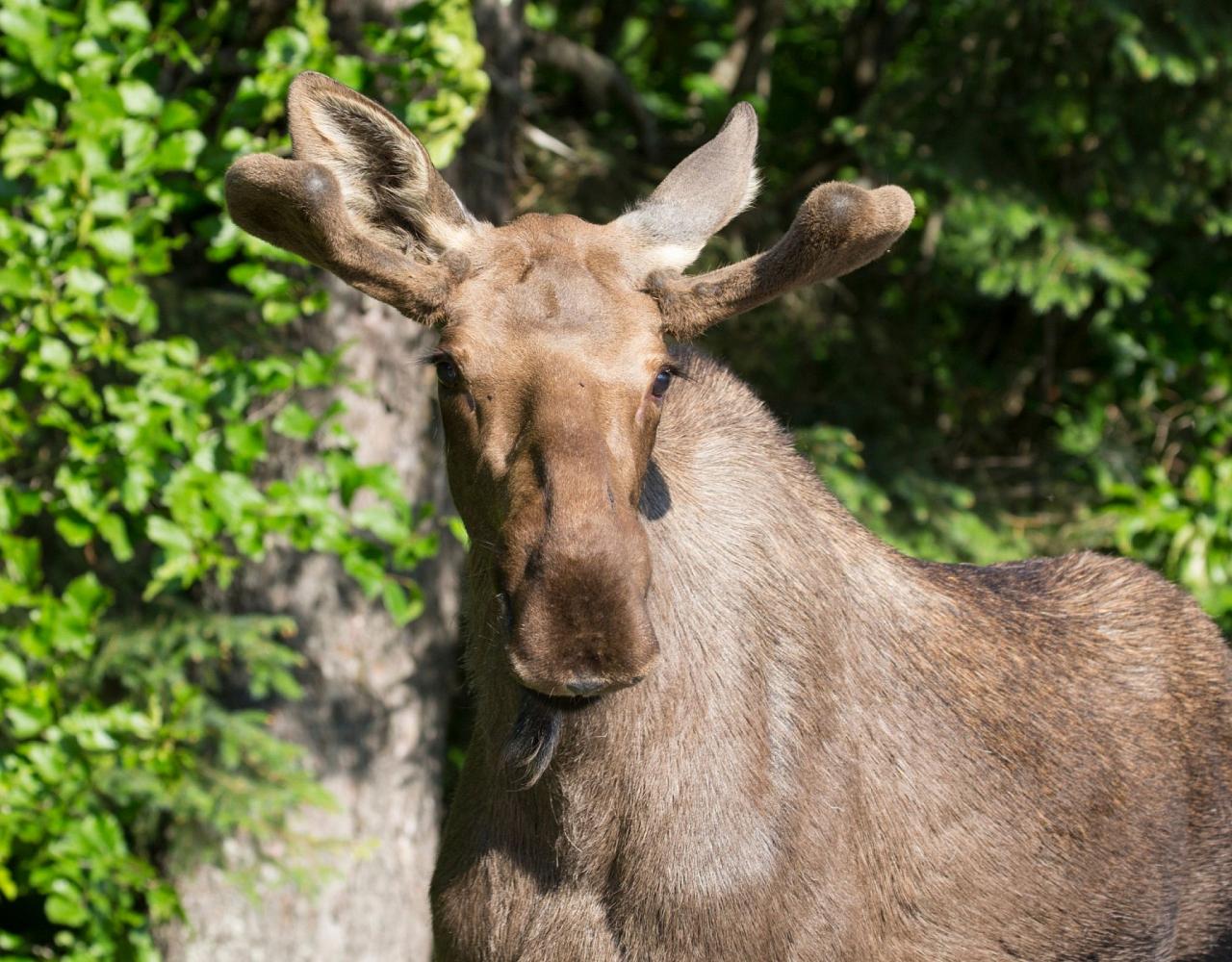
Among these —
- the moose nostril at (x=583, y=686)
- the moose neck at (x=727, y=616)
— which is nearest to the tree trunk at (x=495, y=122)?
the moose neck at (x=727, y=616)

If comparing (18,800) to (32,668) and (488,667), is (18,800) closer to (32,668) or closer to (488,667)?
(32,668)

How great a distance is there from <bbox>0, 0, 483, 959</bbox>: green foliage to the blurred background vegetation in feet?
0.06

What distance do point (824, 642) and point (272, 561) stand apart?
338 centimetres

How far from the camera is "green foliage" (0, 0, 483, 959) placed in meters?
5.41

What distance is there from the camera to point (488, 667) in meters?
3.87

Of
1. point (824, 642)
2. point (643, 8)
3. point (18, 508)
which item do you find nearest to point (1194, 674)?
point (824, 642)

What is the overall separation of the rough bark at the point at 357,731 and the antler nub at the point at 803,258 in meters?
3.04

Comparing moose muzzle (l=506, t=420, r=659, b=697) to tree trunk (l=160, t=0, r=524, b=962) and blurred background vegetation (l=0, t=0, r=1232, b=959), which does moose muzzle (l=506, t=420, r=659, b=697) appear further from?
tree trunk (l=160, t=0, r=524, b=962)

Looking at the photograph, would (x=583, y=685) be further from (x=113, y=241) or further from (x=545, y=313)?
(x=113, y=241)

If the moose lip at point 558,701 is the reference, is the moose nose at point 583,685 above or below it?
above

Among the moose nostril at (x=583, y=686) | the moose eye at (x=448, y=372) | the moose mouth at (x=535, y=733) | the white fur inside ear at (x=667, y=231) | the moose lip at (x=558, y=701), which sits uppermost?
the white fur inside ear at (x=667, y=231)

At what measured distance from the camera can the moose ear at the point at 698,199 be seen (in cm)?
388

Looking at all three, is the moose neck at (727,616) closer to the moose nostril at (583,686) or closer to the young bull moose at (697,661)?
the young bull moose at (697,661)

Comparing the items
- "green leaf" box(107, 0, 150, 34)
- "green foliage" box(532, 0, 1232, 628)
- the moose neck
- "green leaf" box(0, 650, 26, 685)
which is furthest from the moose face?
"green foliage" box(532, 0, 1232, 628)
